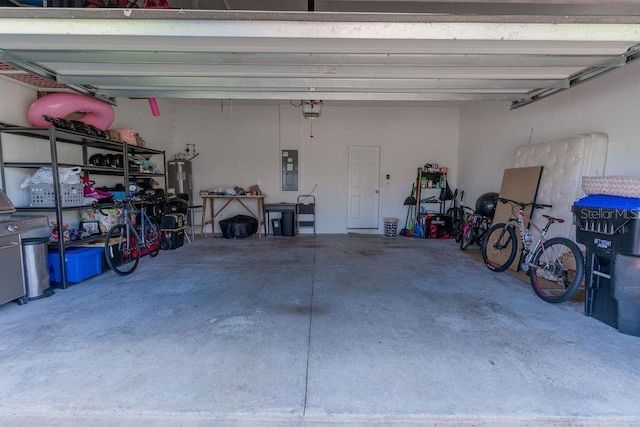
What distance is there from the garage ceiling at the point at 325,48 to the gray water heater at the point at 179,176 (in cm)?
248

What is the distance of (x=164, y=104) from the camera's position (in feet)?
21.7

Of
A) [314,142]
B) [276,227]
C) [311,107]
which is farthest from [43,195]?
[314,142]

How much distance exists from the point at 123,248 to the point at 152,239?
2.48ft

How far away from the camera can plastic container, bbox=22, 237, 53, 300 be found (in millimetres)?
3012

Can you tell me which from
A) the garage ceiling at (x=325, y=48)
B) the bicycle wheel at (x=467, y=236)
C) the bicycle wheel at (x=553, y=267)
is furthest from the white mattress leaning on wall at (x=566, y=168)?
the bicycle wheel at (x=467, y=236)

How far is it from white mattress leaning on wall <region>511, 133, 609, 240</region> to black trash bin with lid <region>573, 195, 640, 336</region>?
92 centimetres

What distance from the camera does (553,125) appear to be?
4176 mm

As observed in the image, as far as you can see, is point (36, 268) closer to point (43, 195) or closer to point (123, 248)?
point (43, 195)

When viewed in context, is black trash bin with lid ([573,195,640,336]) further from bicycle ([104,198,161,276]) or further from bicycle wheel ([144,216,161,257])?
bicycle wheel ([144,216,161,257])

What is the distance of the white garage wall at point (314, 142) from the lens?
23.1 ft

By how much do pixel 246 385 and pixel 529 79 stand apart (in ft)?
13.2

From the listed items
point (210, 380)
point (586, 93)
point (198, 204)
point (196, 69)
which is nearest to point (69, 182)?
point (196, 69)

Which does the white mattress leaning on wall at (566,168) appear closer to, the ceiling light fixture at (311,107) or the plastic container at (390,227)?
the plastic container at (390,227)

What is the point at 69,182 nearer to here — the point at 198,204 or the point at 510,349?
the point at 198,204
